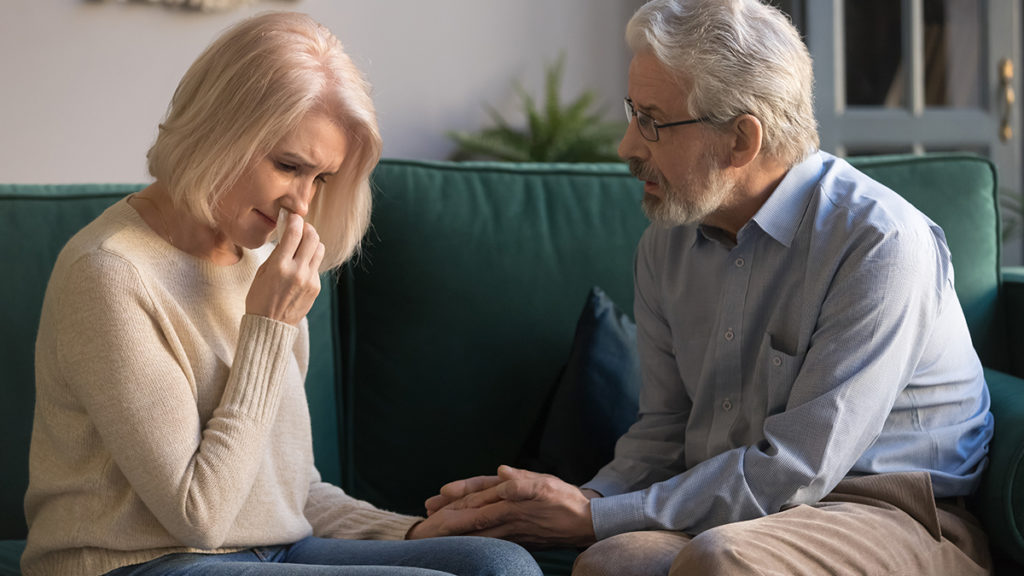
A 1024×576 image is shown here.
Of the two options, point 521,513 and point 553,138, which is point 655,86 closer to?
point 521,513

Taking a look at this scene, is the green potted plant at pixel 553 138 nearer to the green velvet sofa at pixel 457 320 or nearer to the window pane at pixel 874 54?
the window pane at pixel 874 54

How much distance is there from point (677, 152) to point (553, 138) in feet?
6.71

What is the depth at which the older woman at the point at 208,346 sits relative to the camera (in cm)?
118

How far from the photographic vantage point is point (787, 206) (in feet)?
4.83

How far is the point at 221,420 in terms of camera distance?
1.22 meters

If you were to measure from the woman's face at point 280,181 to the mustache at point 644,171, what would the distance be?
0.47m

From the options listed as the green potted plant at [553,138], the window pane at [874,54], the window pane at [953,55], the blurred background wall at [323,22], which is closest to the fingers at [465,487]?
the blurred background wall at [323,22]

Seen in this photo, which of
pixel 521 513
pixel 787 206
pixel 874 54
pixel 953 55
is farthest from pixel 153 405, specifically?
pixel 953 55

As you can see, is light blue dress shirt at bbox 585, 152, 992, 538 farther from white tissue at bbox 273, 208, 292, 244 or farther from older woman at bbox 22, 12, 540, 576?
white tissue at bbox 273, 208, 292, 244

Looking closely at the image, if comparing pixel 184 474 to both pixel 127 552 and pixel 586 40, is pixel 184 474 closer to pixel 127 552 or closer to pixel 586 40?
pixel 127 552

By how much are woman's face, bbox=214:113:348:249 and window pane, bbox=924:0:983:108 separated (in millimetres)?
3228

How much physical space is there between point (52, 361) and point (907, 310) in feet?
3.63

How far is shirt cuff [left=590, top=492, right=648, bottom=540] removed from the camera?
1.38m

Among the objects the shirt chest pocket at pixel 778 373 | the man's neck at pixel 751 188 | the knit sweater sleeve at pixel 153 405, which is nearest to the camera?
the knit sweater sleeve at pixel 153 405
